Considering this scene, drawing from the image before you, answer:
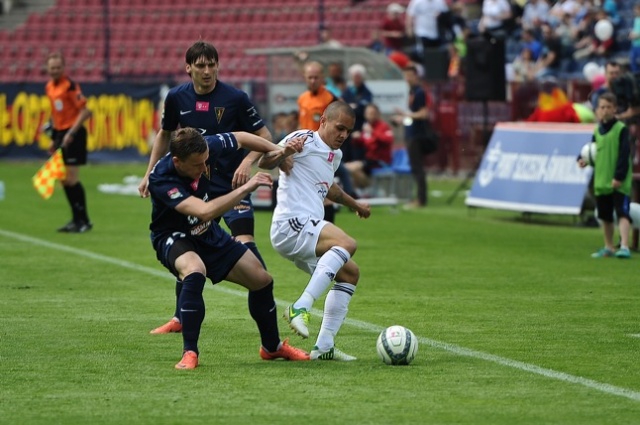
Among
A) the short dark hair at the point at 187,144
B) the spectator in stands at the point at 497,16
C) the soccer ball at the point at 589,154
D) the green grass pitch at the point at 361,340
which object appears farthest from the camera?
the spectator in stands at the point at 497,16

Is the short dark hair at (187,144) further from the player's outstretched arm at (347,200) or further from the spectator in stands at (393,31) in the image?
the spectator in stands at (393,31)

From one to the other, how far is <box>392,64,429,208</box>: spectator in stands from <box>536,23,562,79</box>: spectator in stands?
16.8 feet

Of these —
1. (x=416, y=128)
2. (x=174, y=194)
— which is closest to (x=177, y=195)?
(x=174, y=194)

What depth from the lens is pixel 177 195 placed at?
7.89m

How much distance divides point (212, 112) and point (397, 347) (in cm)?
249

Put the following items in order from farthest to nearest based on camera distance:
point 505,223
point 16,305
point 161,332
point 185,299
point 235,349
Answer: point 505,223 < point 16,305 < point 161,332 < point 235,349 < point 185,299

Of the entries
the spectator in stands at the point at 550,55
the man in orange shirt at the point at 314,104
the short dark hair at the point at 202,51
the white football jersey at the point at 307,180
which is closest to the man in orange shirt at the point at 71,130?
the man in orange shirt at the point at 314,104

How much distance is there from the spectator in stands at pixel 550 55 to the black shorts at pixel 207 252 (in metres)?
18.8

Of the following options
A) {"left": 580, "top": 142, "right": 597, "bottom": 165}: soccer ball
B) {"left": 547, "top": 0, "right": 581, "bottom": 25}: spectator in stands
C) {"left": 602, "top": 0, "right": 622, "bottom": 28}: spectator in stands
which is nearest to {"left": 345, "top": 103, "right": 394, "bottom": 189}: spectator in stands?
{"left": 580, "top": 142, "right": 597, "bottom": 165}: soccer ball

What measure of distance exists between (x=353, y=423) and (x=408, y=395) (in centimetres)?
78

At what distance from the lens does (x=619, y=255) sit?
581 inches

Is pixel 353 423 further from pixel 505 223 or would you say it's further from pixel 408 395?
pixel 505 223

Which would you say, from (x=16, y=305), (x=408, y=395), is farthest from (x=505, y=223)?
(x=408, y=395)

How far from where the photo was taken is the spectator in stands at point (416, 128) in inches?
850
